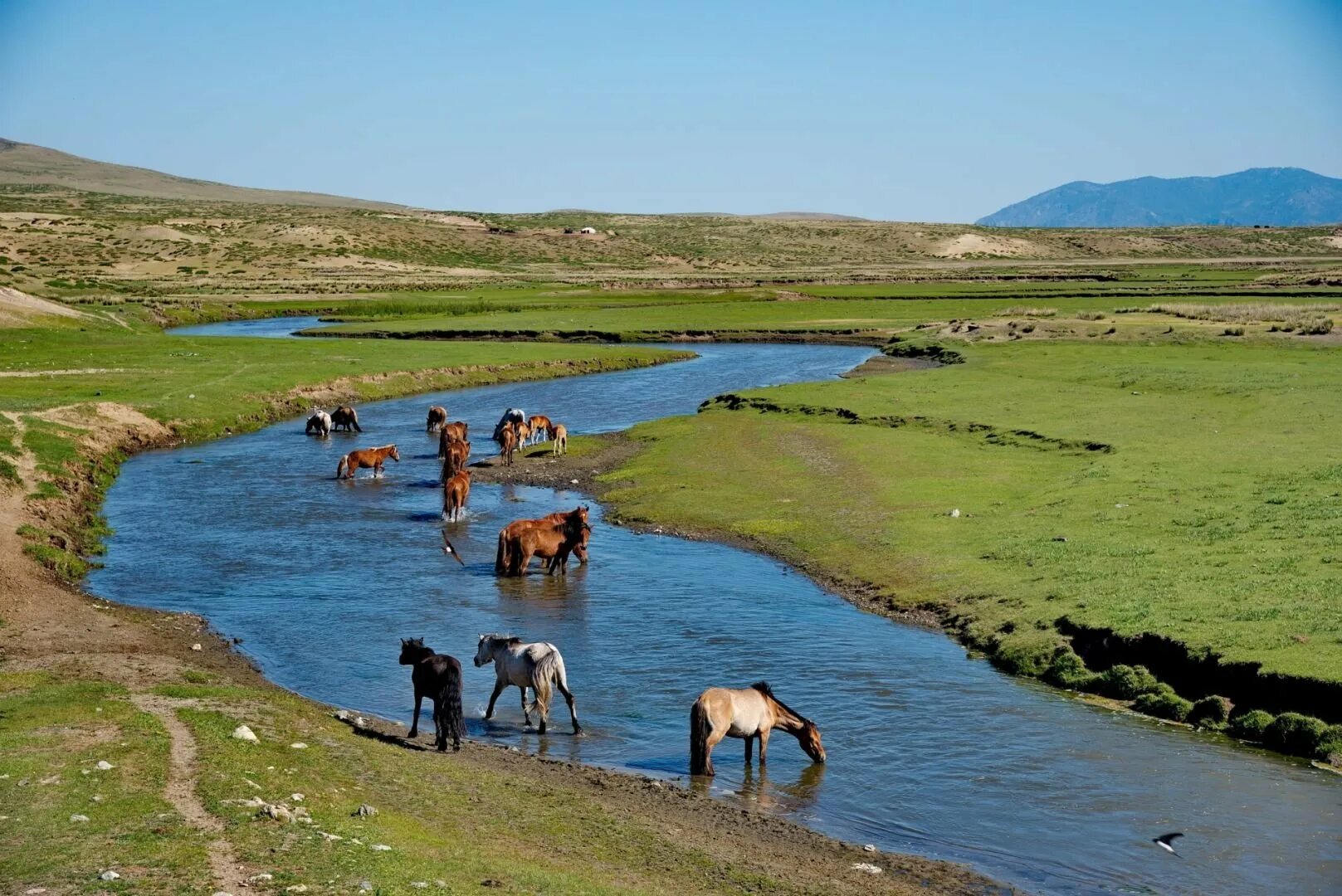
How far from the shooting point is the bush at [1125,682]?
60.4 ft

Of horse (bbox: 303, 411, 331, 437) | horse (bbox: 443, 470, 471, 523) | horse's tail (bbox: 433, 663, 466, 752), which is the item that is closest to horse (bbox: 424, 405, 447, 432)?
horse (bbox: 303, 411, 331, 437)

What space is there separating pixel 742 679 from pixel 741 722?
11.8ft

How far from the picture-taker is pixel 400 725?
692 inches

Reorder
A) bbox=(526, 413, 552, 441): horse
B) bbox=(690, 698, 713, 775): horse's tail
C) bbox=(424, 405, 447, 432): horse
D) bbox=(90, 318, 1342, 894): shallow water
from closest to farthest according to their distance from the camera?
bbox=(90, 318, 1342, 894): shallow water < bbox=(690, 698, 713, 775): horse's tail < bbox=(526, 413, 552, 441): horse < bbox=(424, 405, 447, 432): horse

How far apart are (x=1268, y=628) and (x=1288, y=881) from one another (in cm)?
655

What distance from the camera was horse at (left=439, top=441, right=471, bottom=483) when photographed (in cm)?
3491

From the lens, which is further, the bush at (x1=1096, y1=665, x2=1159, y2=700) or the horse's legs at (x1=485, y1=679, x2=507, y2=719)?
the bush at (x1=1096, y1=665, x2=1159, y2=700)

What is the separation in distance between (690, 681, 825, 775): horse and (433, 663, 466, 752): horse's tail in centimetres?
292

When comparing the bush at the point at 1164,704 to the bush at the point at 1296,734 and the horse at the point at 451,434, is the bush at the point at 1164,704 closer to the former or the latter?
the bush at the point at 1296,734

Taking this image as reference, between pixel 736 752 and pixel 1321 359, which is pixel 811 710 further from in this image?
pixel 1321 359

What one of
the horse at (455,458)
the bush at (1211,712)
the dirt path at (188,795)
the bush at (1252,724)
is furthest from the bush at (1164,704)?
the horse at (455,458)

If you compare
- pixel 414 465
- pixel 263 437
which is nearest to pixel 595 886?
pixel 414 465

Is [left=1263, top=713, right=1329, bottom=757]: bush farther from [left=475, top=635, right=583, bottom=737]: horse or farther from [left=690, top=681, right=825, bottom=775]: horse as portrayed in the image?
[left=475, top=635, right=583, bottom=737]: horse

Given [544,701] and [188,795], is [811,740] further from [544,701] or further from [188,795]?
[188,795]
